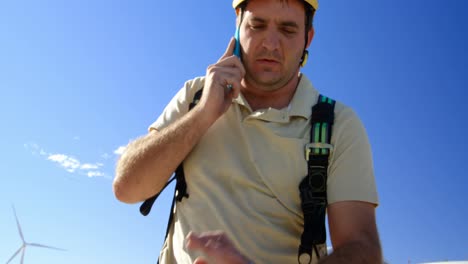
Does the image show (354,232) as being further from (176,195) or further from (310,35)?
(310,35)

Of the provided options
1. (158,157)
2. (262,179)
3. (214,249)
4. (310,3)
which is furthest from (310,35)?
(214,249)

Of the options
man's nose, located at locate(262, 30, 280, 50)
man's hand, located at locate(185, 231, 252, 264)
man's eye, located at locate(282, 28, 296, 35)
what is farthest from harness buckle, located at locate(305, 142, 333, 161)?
man's hand, located at locate(185, 231, 252, 264)

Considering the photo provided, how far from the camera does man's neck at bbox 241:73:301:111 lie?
717 cm

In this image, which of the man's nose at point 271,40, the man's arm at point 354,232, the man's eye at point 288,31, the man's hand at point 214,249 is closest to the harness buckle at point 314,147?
the man's arm at point 354,232

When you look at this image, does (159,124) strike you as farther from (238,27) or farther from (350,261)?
(350,261)

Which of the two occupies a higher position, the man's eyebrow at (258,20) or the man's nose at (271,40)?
the man's eyebrow at (258,20)

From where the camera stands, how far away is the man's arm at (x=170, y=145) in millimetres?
6363

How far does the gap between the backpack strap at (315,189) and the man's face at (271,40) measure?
0.90 meters

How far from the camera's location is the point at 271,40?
6969 mm

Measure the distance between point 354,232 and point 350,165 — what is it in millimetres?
792

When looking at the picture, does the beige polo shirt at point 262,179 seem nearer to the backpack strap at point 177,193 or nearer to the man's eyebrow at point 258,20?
the backpack strap at point 177,193

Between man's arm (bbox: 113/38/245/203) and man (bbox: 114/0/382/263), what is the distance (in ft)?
0.04

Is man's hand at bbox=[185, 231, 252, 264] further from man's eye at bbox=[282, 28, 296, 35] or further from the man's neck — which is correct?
man's eye at bbox=[282, 28, 296, 35]

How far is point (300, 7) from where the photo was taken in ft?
23.7
